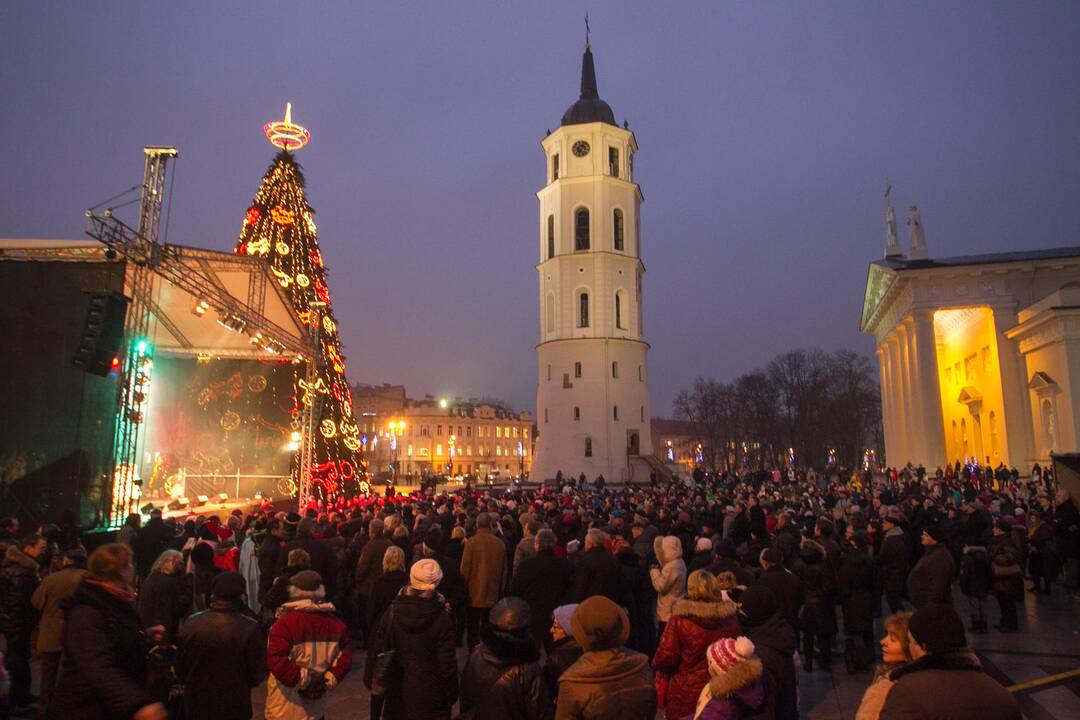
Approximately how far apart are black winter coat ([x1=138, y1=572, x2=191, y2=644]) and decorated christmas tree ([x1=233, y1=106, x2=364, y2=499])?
1956cm

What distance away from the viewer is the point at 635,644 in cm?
870

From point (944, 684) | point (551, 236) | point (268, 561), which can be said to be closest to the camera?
point (944, 684)

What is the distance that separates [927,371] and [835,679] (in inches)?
1260

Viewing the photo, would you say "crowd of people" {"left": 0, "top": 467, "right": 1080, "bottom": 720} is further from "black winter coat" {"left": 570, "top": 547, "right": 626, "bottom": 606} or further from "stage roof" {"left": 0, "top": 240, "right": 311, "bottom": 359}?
"stage roof" {"left": 0, "top": 240, "right": 311, "bottom": 359}

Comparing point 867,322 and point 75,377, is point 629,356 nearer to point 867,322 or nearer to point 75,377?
point 867,322

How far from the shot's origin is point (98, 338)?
13.7m

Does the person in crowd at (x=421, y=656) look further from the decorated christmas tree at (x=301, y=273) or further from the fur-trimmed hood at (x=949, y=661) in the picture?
the decorated christmas tree at (x=301, y=273)

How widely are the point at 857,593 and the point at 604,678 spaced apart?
5.99 m

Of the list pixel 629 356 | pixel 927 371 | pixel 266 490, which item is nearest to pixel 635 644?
pixel 266 490

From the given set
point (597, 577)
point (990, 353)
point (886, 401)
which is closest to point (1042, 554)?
point (597, 577)

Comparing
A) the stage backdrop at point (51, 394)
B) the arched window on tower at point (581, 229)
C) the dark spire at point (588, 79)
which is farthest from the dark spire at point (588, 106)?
the stage backdrop at point (51, 394)

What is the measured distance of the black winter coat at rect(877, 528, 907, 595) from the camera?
31.3 feet

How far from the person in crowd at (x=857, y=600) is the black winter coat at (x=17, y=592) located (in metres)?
8.40

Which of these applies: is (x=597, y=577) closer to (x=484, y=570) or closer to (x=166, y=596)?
(x=484, y=570)
